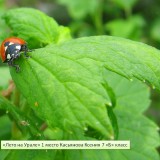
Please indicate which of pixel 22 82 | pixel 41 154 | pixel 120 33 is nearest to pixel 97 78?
pixel 22 82

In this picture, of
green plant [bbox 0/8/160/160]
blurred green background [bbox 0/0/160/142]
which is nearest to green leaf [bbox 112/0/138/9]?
blurred green background [bbox 0/0/160/142]

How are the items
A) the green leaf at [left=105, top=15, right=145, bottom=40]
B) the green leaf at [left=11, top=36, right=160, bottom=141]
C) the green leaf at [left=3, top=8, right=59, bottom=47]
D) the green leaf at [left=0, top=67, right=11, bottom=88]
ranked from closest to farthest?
the green leaf at [left=11, top=36, right=160, bottom=141] < the green leaf at [left=3, top=8, right=59, bottom=47] < the green leaf at [left=0, top=67, right=11, bottom=88] < the green leaf at [left=105, top=15, right=145, bottom=40]

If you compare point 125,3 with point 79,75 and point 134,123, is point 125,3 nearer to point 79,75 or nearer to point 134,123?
point 134,123

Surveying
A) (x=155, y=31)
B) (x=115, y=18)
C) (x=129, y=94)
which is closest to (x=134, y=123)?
(x=129, y=94)

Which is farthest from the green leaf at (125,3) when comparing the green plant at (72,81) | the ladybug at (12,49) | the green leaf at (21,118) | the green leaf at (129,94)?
the green leaf at (21,118)

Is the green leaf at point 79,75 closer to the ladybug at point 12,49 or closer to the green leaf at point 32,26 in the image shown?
the ladybug at point 12,49

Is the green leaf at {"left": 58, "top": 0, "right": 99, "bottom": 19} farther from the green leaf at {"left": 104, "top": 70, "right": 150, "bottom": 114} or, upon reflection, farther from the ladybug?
the ladybug
